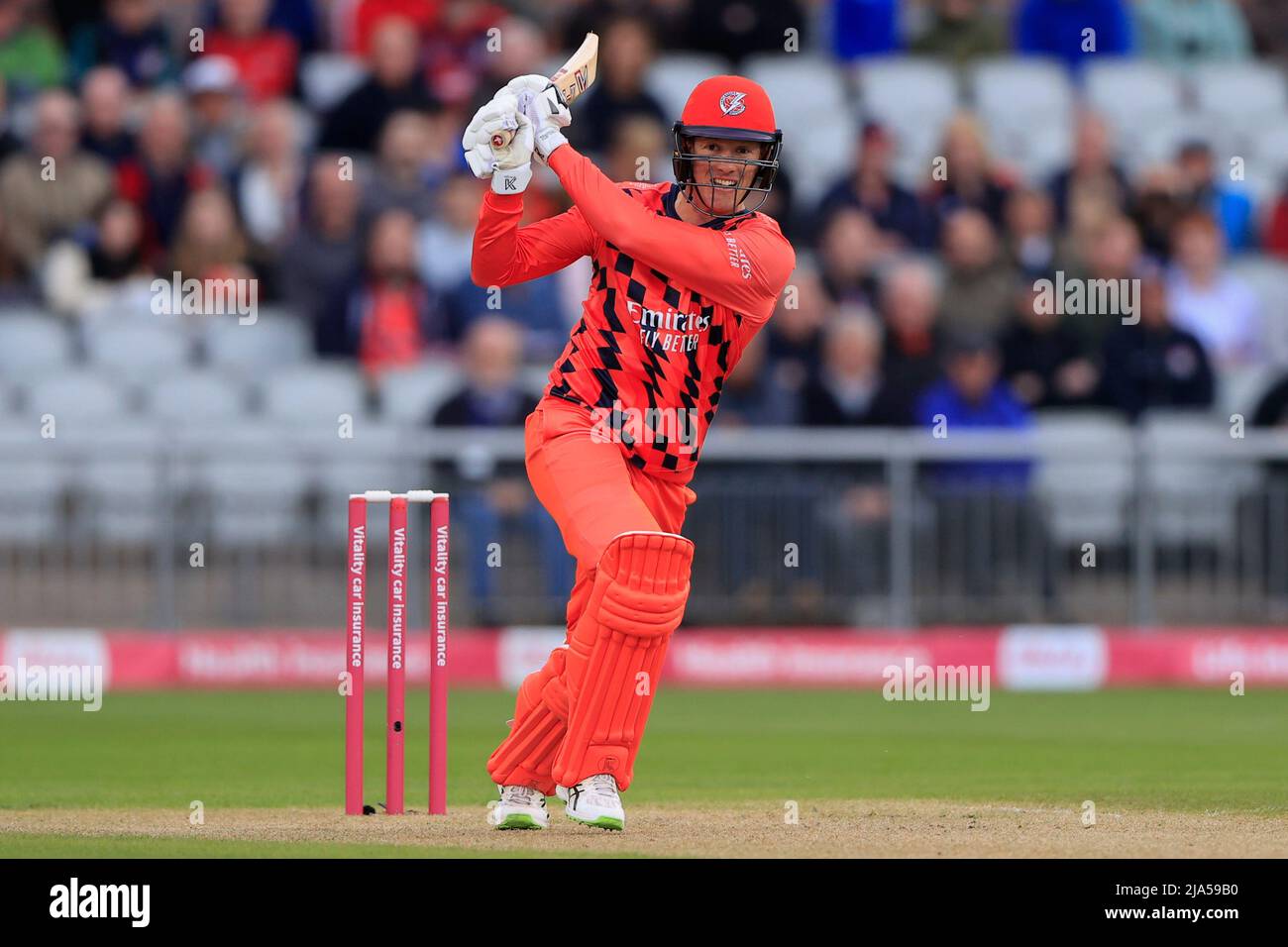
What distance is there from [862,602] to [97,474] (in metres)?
5.24

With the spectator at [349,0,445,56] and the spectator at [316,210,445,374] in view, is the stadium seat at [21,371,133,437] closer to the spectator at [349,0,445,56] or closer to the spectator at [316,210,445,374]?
the spectator at [316,210,445,374]

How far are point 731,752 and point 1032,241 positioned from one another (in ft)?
22.6

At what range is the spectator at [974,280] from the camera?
17.6 meters

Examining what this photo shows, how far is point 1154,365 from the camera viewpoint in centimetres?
1698

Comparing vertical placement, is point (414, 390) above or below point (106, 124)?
below

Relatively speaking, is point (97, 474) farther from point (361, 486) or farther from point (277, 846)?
point (277, 846)

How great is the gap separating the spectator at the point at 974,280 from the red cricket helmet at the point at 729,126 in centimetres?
931

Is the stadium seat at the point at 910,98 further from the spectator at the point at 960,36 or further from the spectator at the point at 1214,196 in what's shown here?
the spectator at the point at 1214,196

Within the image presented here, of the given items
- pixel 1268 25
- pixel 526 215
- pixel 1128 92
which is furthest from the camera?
pixel 1268 25

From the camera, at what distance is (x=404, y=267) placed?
17.2m

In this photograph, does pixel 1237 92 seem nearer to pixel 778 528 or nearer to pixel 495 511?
pixel 778 528

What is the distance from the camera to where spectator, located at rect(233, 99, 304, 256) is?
59.2 ft

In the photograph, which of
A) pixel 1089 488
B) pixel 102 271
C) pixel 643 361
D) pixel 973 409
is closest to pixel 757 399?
pixel 973 409
